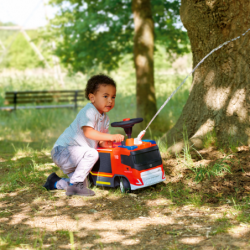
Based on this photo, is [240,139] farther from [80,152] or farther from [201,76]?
[80,152]

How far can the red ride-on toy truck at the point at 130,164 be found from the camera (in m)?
3.32

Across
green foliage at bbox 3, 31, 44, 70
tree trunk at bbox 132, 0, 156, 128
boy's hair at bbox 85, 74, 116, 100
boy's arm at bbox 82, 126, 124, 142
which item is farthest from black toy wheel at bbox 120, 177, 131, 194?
green foliage at bbox 3, 31, 44, 70

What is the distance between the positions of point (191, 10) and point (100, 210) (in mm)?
2999

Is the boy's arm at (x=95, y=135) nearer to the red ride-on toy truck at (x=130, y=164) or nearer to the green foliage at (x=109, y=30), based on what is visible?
the red ride-on toy truck at (x=130, y=164)

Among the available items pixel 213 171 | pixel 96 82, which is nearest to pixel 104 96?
pixel 96 82

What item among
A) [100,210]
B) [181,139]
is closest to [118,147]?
[100,210]

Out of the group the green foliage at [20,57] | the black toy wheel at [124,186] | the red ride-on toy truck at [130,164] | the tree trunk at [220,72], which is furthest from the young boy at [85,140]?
the green foliage at [20,57]

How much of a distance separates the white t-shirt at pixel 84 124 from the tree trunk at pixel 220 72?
4.27 ft

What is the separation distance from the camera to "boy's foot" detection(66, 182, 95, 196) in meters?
3.52

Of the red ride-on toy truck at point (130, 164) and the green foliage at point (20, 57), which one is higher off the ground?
the green foliage at point (20, 57)

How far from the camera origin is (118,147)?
3.47 m

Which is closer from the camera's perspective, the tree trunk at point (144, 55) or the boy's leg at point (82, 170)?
the boy's leg at point (82, 170)

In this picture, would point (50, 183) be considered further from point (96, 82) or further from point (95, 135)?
point (96, 82)

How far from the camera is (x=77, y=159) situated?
3594 millimetres
